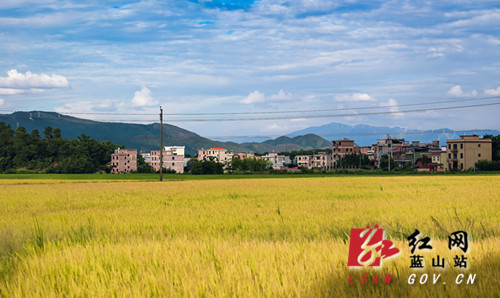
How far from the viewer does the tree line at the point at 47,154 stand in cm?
8988

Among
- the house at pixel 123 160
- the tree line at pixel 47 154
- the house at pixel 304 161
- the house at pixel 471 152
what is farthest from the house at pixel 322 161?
the tree line at pixel 47 154

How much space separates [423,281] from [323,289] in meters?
0.87

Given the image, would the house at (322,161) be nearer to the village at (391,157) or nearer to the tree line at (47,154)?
the village at (391,157)

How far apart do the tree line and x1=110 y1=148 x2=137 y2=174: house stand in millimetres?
44370

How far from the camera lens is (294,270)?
4.29 m

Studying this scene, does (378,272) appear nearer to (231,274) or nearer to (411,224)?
(231,274)

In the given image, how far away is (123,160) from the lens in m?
145

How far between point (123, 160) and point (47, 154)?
49551mm

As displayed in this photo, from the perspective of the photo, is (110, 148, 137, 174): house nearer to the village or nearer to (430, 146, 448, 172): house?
the village

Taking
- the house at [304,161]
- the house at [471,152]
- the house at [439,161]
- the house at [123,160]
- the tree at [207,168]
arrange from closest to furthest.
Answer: the tree at [207,168] < the house at [471,152] < the house at [439,161] < the house at [123,160] < the house at [304,161]

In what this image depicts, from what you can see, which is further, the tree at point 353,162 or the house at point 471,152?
the tree at point 353,162

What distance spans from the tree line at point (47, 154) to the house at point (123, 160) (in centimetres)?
4437

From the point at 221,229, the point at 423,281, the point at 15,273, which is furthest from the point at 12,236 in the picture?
the point at 423,281

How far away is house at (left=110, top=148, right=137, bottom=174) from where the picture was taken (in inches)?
5645
